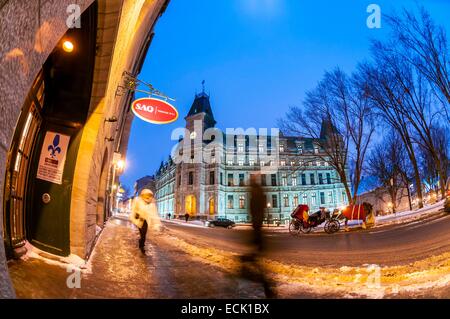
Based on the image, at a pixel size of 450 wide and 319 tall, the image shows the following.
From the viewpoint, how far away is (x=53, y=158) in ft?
11.1

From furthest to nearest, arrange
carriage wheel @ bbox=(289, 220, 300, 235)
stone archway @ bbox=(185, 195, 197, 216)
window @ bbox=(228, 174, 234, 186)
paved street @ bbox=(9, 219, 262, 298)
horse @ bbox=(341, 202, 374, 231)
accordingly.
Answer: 1. stone archway @ bbox=(185, 195, 197, 216)
2. window @ bbox=(228, 174, 234, 186)
3. carriage wheel @ bbox=(289, 220, 300, 235)
4. horse @ bbox=(341, 202, 374, 231)
5. paved street @ bbox=(9, 219, 262, 298)

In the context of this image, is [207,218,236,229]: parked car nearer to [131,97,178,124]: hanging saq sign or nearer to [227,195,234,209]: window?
[227,195,234,209]: window

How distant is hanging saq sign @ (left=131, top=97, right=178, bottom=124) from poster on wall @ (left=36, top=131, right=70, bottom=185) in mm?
2377

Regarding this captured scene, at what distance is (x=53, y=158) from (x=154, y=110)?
9.45 feet

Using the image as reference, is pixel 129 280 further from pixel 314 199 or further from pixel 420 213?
pixel 420 213

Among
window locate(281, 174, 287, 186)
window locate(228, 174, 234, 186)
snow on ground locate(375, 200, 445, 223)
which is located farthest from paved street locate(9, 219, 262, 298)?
window locate(228, 174, 234, 186)

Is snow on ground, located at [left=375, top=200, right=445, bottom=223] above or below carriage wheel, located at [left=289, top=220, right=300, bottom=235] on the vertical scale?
above

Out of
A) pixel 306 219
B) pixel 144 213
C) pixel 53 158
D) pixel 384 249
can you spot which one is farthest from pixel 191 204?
pixel 53 158

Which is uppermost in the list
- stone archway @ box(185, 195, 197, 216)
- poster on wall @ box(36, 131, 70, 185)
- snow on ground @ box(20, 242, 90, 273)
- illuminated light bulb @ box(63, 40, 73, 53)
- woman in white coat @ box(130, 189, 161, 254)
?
illuminated light bulb @ box(63, 40, 73, 53)

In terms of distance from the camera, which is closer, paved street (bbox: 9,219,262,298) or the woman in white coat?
paved street (bbox: 9,219,262,298)

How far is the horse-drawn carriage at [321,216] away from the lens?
831 centimetres

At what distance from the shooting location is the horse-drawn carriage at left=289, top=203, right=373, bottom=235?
8.31 m
